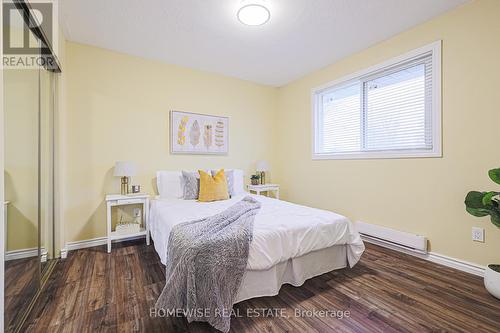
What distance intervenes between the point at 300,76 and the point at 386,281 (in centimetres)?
324

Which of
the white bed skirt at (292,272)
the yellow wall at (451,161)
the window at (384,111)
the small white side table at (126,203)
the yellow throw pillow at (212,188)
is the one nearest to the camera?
the white bed skirt at (292,272)

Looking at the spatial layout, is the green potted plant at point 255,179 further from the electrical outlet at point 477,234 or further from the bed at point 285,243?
the electrical outlet at point 477,234

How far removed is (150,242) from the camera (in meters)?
3.05

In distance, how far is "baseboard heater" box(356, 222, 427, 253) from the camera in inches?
96.3

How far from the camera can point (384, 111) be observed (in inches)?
115

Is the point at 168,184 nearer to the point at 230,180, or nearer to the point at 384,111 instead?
the point at 230,180

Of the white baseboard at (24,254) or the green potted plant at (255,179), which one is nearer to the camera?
the white baseboard at (24,254)

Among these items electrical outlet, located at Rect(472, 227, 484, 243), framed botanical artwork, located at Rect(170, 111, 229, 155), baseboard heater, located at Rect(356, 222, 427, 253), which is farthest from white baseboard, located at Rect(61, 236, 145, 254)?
electrical outlet, located at Rect(472, 227, 484, 243)

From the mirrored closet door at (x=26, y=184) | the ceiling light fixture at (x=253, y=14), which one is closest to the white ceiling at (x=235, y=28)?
the ceiling light fixture at (x=253, y=14)

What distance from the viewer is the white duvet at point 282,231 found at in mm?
1708

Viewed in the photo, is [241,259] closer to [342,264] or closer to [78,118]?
[342,264]

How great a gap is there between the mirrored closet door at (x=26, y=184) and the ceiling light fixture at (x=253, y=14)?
1703 mm

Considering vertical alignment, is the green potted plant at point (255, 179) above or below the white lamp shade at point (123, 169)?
below

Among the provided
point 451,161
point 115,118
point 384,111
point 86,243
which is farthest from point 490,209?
point 86,243
